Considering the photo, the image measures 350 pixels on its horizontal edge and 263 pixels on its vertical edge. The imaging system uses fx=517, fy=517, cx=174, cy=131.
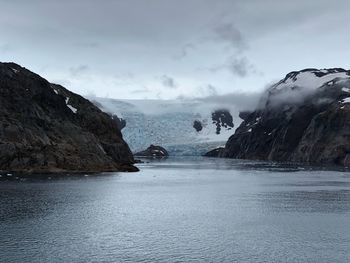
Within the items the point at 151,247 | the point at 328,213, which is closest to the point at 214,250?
the point at 151,247

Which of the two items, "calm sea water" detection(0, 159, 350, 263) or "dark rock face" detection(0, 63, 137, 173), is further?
"dark rock face" detection(0, 63, 137, 173)

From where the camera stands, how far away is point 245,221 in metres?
56.1

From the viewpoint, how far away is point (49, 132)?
139 m

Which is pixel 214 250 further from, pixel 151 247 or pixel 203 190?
pixel 203 190

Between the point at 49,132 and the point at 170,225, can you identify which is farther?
the point at 49,132

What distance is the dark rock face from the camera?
125 metres

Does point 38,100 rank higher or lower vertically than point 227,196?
higher

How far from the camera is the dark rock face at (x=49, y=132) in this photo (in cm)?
12519

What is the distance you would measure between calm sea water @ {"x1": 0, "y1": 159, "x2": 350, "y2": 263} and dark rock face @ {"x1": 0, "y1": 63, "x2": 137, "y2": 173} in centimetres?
3626

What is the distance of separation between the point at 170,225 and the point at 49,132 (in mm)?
92200

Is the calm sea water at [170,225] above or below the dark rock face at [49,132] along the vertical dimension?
below

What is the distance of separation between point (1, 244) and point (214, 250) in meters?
17.3

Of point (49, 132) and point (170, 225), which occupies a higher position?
point (49, 132)

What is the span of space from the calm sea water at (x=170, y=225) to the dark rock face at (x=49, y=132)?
36.3m
